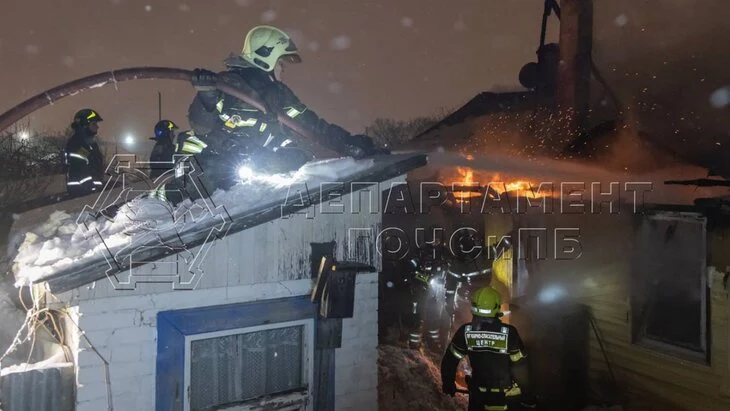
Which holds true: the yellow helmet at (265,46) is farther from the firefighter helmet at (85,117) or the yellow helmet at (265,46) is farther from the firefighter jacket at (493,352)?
the firefighter jacket at (493,352)

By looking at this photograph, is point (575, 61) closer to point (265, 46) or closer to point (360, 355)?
point (265, 46)

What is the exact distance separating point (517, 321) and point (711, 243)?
3488 millimetres

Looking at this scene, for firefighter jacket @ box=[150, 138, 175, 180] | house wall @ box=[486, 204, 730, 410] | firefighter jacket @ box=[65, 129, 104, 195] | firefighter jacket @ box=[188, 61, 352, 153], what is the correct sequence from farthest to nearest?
firefighter jacket @ box=[150, 138, 175, 180] < firefighter jacket @ box=[65, 129, 104, 195] < house wall @ box=[486, 204, 730, 410] < firefighter jacket @ box=[188, 61, 352, 153]

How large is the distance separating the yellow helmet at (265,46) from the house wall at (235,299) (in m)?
2.27

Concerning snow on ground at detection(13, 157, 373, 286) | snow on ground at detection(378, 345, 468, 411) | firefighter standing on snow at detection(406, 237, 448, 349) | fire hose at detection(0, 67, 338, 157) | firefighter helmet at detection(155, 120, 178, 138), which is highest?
firefighter helmet at detection(155, 120, 178, 138)

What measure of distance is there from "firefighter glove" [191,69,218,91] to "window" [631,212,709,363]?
6.82 metres

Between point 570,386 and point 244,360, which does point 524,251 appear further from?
point 244,360

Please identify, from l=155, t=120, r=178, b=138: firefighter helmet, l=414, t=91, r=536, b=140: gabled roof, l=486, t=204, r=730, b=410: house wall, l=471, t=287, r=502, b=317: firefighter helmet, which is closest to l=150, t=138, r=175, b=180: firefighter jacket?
l=155, t=120, r=178, b=138: firefighter helmet

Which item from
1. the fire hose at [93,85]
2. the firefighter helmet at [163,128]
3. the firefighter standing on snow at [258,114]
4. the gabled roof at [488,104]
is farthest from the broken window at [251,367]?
the gabled roof at [488,104]

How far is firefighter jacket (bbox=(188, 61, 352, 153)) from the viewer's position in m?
6.10

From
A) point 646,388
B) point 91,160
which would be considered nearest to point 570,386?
point 646,388

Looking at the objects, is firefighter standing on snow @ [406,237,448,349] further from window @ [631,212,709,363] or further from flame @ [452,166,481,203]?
flame @ [452,166,481,203]

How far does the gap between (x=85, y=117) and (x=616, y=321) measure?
9.35 m

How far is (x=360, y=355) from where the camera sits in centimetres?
571
